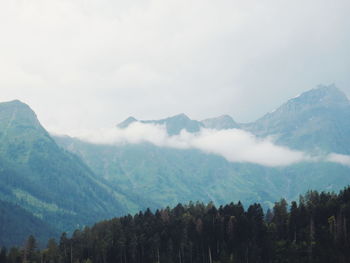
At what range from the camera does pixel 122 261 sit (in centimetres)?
18988

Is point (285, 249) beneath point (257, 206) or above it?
beneath

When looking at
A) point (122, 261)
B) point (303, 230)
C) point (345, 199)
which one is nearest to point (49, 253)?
point (122, 261)

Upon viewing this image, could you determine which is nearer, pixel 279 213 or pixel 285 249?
pixel 285 249

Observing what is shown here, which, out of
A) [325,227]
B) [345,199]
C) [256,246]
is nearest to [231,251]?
[256,246]

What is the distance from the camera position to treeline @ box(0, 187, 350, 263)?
168 metres

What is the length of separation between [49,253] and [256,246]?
81.1 metres

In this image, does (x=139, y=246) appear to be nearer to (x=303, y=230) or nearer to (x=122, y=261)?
(x=122, y=261)

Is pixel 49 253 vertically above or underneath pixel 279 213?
underneath

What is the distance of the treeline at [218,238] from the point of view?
16750 centimetres

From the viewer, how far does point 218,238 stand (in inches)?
7131

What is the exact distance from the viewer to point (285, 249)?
168m

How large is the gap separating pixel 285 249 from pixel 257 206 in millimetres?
25282

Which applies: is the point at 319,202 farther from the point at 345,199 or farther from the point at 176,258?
the point at 176,258

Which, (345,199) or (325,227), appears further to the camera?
(345,199)
